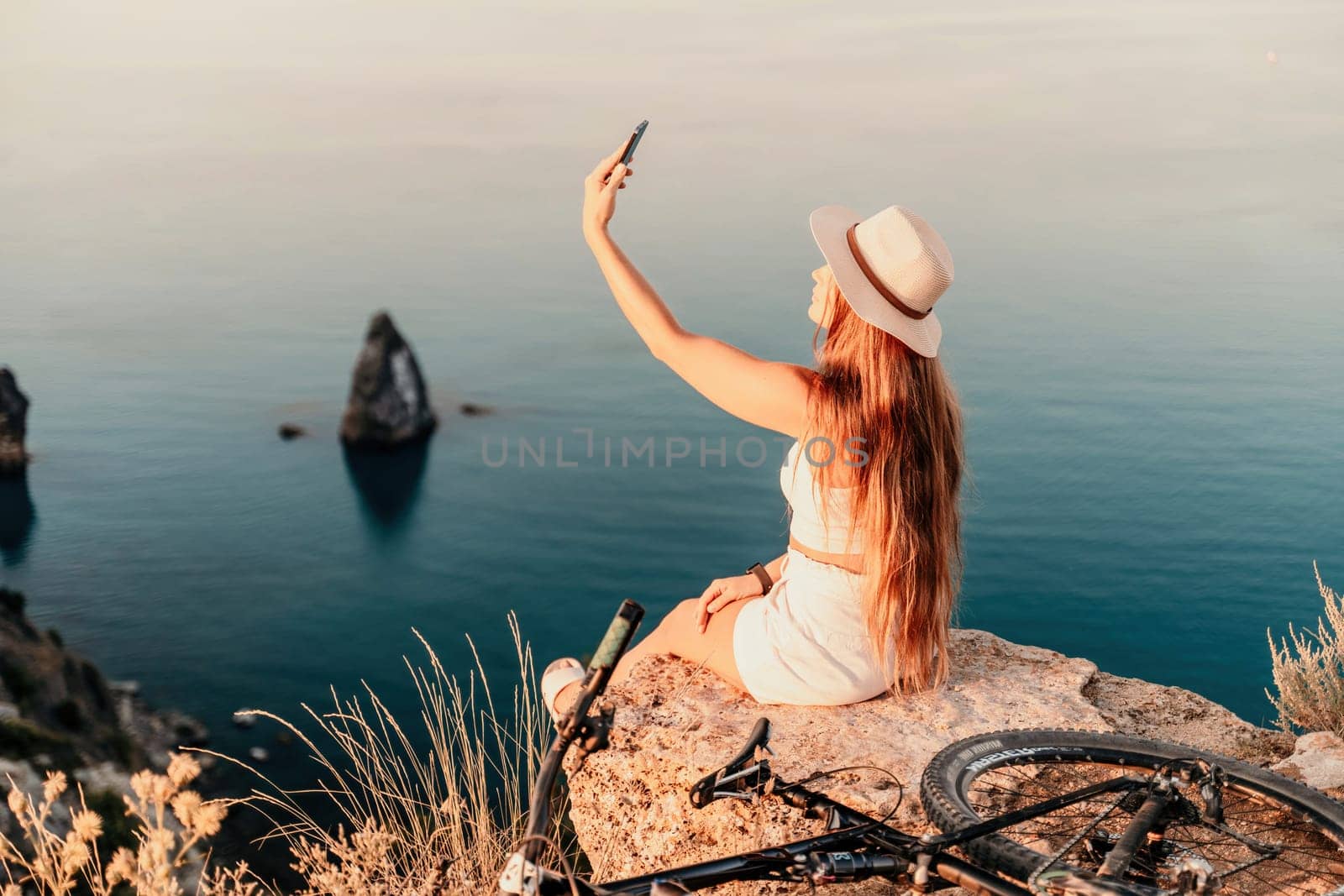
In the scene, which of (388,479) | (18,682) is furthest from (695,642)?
(388,479)

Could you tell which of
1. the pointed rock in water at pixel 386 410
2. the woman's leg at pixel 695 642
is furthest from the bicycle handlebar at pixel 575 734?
the pointed rock in water at pixel 386 410

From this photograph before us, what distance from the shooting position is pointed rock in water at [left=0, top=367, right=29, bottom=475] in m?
56.5

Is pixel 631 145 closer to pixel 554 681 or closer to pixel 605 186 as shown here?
pixel 605 186

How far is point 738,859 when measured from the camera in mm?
1751

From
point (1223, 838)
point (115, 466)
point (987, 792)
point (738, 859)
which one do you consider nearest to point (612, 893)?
point (738, 859)

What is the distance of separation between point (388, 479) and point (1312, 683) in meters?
65.1

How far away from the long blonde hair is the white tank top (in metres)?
0.02

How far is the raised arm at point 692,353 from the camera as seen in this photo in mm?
2928

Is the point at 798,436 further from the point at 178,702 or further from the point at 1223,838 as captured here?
the point at 178,702

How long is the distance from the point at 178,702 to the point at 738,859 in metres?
44.7

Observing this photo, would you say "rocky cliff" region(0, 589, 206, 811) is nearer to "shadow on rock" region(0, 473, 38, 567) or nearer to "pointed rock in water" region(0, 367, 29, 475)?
"shadow on rock" region(0, 473, 38, 567)

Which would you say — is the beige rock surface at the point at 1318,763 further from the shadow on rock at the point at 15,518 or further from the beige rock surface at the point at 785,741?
the shadow on rock at the point at 15,518

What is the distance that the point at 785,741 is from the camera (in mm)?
2984

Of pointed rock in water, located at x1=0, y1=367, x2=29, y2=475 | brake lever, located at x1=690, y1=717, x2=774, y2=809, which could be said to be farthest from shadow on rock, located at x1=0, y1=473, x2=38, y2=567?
brake lever, located at x1=690, y1=717, x2=774, y2=809
